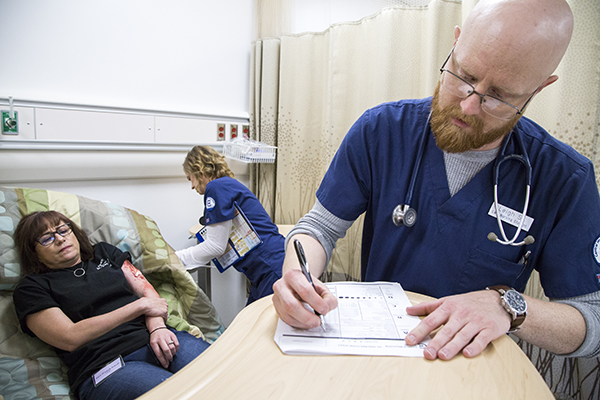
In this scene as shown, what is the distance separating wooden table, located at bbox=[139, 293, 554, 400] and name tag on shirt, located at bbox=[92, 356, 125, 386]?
85cm

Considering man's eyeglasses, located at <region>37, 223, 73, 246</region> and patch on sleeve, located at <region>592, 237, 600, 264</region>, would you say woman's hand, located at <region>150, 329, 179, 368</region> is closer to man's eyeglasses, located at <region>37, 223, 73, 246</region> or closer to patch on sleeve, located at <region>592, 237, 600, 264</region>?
man's eyeglasses, located at <region>37, 223, 73, 246</region>

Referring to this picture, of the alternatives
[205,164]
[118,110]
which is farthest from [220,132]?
[118,110]

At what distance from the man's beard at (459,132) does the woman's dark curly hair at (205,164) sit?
1.42 meters

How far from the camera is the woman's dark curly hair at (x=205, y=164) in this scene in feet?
6.84

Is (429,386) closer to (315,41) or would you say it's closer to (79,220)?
(79,220)

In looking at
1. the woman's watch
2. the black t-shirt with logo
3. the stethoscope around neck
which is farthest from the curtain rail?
the woman's watch

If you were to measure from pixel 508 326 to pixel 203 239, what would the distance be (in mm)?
1670

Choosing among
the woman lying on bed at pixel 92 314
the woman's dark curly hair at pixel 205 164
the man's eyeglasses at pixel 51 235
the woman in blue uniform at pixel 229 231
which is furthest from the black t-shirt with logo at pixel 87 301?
the woman's dark curly hair at pixel 205 164

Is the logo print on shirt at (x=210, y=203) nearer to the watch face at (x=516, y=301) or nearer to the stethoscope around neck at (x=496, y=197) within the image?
the stethoscope around neck at (x=496, y=197)

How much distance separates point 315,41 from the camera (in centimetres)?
240

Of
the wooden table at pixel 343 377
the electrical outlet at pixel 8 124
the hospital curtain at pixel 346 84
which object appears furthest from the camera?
the electrical outlet at pixel 8 124

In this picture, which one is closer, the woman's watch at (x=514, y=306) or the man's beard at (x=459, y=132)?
the woman's watch at (x=514, y=306)

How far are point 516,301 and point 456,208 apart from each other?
27 centimetres

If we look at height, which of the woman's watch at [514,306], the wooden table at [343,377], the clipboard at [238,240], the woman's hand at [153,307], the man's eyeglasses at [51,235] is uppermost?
the woman's watch at [514,306]
